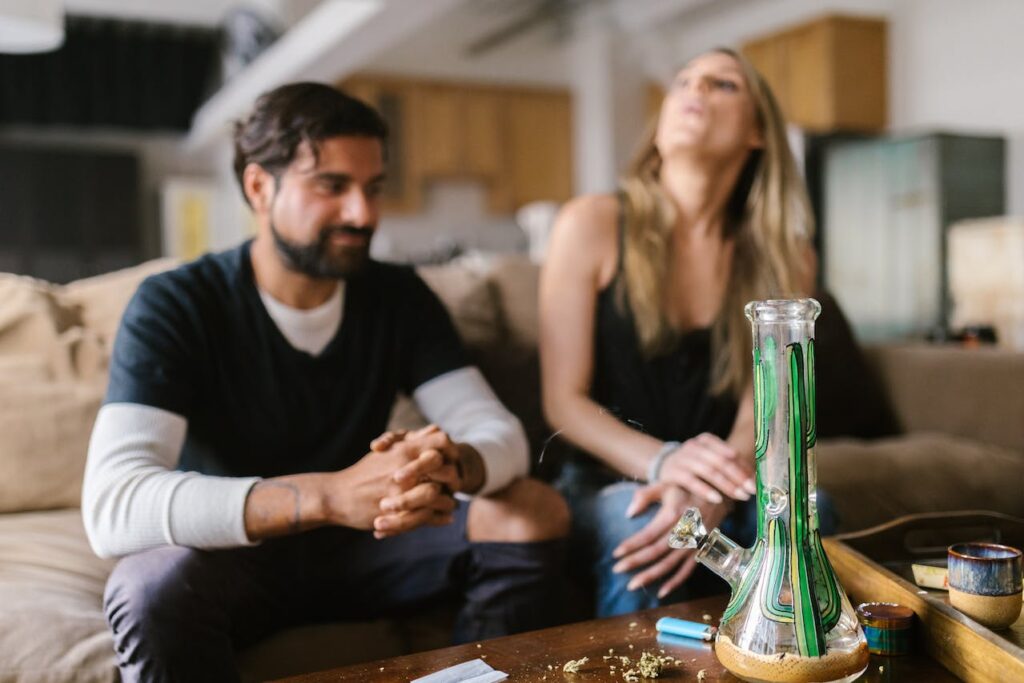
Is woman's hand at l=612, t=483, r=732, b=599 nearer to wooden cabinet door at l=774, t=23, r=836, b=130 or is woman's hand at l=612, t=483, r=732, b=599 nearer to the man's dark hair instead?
the man's dark hair

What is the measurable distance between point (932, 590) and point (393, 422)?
2.45 ft

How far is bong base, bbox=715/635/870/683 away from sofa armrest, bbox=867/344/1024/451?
1.23 metres

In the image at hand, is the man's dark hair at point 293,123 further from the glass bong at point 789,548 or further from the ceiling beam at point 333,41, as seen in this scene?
the ceiling beam at point 333,41

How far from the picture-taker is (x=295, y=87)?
1251mm

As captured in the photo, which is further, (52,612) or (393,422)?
(393,422)

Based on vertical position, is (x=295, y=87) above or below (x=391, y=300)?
above

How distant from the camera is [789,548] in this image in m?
0.73

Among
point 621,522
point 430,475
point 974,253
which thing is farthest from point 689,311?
point 974,253

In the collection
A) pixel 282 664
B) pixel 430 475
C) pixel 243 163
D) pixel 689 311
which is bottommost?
pixel 282 664

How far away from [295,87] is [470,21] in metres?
5.08

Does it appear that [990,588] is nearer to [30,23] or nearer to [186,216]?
[30,23]

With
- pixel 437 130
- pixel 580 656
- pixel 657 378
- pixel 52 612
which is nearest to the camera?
pixel 580 656

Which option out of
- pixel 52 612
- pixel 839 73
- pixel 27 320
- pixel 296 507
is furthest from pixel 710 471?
pixel 839 73

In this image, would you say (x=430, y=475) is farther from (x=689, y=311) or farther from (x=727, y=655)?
(x=689, y=311)
